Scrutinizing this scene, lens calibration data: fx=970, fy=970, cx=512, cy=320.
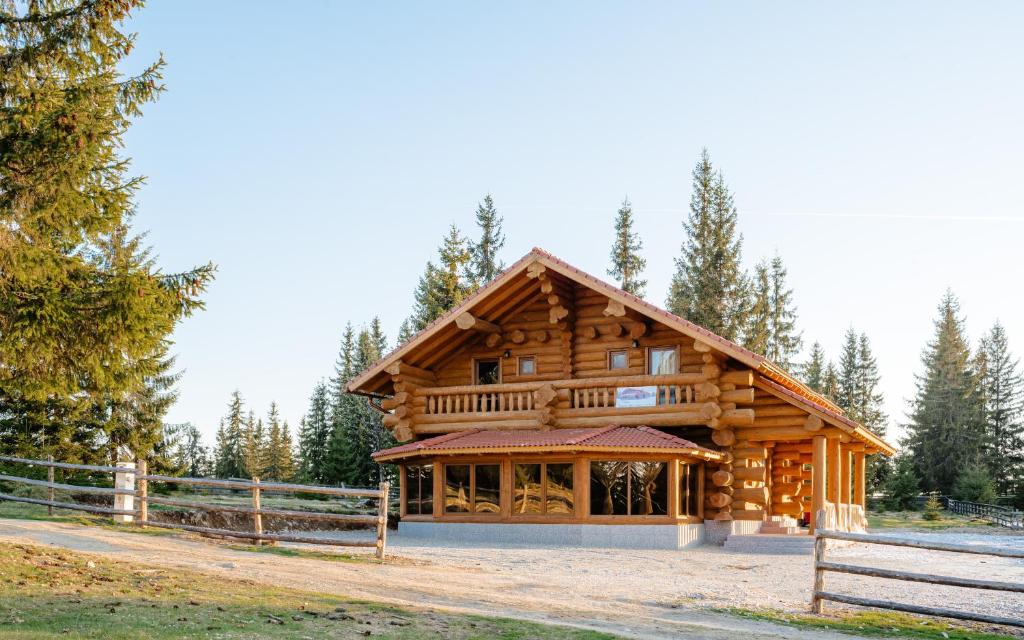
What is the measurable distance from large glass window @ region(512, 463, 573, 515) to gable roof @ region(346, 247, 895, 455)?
184 inches

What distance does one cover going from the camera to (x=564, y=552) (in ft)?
71.3

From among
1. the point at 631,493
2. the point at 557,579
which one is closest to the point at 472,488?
the point at 631,493

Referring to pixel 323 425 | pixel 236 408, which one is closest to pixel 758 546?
pixel 323 425

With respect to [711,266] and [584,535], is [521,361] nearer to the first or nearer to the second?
[584,535]

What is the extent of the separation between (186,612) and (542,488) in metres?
14.7

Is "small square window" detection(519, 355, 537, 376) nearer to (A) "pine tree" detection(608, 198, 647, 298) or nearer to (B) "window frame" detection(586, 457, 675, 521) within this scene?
(B) "window frame" detection(586, 457, 675, 521)

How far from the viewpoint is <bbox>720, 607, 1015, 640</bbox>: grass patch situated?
12.3 m

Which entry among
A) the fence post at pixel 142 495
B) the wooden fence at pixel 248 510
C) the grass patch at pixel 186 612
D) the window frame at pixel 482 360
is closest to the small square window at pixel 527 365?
the window frame at pixel 482 360

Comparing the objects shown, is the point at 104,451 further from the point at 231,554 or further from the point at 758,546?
the point at 758,546

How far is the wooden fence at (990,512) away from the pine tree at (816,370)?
1392cm

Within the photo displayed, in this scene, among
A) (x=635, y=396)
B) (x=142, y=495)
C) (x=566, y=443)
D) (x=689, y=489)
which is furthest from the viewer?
(x=635, y=396)

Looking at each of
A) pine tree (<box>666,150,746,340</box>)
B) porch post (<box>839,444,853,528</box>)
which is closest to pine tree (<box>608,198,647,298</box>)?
pine tree (<box>666,150,746,340</box>)

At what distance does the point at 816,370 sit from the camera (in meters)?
68.7

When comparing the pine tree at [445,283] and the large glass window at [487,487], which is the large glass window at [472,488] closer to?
the large glass window at [487,487]
